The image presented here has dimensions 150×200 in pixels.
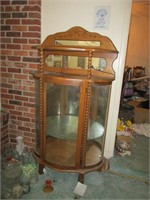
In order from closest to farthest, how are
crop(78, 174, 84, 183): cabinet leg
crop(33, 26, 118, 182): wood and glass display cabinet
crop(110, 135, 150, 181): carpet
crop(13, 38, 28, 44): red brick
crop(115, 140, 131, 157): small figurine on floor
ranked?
crop(33, 26, 118, 182): wood and glass display cabinet → crop(78, 174, 84, 183): cabinet leg → crop(13, 38, 28, 44): red brick → crop(110, 135, 150, 181): carpet → crop(115, 140, 131, 157): small figurine on floor

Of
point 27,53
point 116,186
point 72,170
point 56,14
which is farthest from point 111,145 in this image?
point 56,14

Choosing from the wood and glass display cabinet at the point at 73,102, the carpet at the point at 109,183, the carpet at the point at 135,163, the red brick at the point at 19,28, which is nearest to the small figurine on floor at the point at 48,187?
the carpet at the point at 109,183

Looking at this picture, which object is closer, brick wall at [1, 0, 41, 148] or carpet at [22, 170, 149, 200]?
carpet at [22, 170, 149, 200]

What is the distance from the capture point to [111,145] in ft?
6.32

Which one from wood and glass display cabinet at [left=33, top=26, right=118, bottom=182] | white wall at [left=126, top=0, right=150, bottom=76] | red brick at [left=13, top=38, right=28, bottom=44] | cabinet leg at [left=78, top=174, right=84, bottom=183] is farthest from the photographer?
white wall at [left=126, top=0, right=150, bottom=76]

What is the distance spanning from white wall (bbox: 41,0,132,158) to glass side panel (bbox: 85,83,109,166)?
32 cm

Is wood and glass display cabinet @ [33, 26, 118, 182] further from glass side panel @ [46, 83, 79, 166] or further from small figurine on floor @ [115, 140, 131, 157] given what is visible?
small figurine on floor @ [115, 140, 131, 157]

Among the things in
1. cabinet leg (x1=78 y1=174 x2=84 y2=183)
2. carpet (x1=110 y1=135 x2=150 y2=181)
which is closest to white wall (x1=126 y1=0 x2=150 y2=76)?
carpet (x1=110 y1=135 x2=150 y2=181)

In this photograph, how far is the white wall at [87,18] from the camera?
1.51 m

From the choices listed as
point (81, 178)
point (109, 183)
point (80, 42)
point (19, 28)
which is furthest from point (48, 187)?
point (19, 28)

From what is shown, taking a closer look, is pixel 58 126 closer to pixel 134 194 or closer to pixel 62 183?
pixel 62 183

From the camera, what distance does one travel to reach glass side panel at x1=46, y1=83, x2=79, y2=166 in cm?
144

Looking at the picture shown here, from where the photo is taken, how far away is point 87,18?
1.56 m

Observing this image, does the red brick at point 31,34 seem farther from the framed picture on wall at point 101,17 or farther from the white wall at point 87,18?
the framed picture on wall at point 101,17
